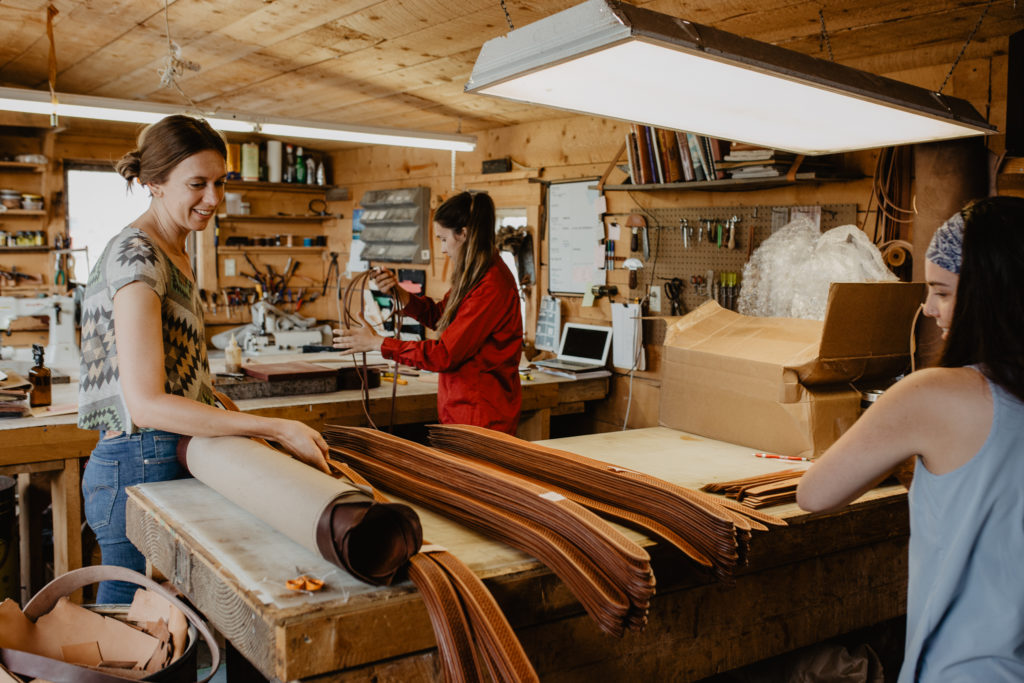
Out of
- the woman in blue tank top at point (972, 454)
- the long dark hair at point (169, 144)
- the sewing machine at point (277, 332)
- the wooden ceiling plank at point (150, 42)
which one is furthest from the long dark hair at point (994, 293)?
the sewing machine at point (277, 332)

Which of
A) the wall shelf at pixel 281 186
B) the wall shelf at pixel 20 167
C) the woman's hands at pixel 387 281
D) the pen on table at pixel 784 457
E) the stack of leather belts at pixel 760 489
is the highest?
the wall shelf at pixel 281 186

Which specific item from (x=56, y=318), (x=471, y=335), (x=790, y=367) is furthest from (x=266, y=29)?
(x=790, y=367)

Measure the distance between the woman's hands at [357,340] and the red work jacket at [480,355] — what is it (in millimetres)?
59

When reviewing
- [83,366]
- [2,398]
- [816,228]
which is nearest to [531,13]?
[816,228]

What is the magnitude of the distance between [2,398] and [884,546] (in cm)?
322

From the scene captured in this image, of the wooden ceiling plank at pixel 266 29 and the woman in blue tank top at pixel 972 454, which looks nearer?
the woman in blue tank top at pixel 972 454

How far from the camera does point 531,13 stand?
300cm

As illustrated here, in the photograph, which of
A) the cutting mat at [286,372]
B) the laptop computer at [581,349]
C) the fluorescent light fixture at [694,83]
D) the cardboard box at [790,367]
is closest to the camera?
the fluorescent light fixture at [694,83]

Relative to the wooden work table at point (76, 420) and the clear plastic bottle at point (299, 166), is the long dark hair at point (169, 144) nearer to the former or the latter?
the wooden work table at point (76, 420)

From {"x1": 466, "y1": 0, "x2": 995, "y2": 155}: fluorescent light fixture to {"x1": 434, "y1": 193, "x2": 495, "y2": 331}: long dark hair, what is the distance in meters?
0.86

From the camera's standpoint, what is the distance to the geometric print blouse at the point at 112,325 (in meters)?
1.63

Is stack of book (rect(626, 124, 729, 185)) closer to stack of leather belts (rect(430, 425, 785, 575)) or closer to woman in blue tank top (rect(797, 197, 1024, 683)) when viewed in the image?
stack of leather belts (rect(430, 425, 785, 575))

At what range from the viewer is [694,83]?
6.16 feet

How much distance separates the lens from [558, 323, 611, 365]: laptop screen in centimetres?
472
